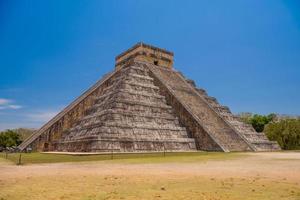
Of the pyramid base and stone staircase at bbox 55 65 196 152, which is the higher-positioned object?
stone staircase at bbox 55 65 196 152

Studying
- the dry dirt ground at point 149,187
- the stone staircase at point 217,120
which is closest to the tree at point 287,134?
the stone staircase at point 217,120

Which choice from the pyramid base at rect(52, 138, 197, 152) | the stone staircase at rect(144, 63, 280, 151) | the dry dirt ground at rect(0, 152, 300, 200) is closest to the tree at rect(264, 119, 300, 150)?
the stone staircase at rect(144, 63, 280, 151)

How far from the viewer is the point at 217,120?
29219mm

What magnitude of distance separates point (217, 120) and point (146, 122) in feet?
25.9

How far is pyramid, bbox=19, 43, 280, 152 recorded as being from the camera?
76.0 feet

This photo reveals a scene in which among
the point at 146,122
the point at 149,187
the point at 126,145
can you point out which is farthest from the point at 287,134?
the point at 149,187

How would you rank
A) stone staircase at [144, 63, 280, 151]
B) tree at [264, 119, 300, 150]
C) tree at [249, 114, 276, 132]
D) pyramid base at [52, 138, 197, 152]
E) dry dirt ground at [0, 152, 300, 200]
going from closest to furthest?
dry dirt ground at [0, 152, 300, 200]
pyramid base at [52, 138, 197, 152]
stone staircase at [144, 63, 280, 151]
tree at [264, 119, 300, 150]
tree at [249, 114, 276, 132]

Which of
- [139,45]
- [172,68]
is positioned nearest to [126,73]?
[139,45]

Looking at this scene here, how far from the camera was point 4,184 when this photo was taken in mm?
8586

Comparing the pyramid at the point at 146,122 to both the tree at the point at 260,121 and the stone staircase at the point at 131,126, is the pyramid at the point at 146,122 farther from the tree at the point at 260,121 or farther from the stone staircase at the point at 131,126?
the tree at the point at 260,121

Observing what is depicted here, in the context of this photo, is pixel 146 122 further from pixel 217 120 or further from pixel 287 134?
pixel 287 134

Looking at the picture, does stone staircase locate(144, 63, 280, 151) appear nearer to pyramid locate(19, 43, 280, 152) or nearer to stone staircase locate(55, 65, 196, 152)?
pyramid locate(19, 43, 280, 152)

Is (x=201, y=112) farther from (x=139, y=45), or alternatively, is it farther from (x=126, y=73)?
(x=139, y=45)

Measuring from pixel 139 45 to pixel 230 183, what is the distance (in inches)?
1198
